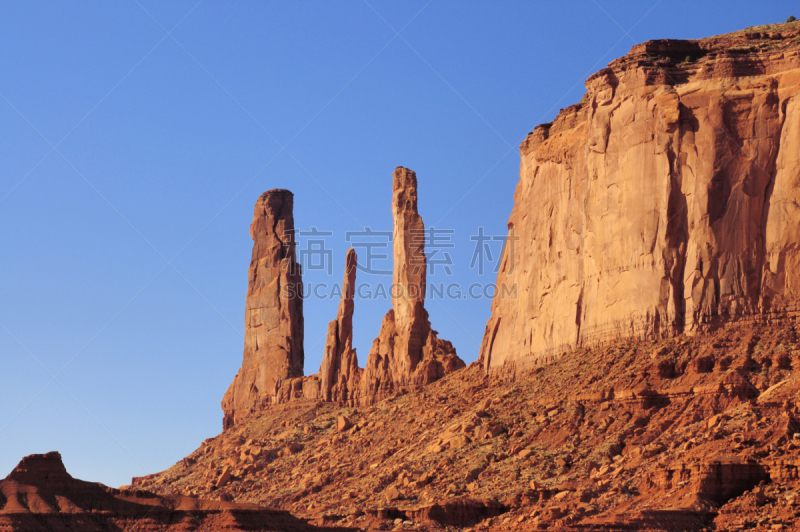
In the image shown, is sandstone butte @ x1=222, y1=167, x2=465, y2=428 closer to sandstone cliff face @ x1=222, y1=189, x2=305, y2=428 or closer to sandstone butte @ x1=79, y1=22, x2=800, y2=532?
sandstone cliff face @ x1=222, y1=189, x2=305, y2=428

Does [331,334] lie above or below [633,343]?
above

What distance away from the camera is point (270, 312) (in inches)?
5408

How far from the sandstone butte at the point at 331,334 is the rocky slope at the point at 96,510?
37.0m

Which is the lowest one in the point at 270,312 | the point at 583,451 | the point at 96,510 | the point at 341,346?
the point at 96,510

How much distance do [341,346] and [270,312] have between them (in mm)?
15011

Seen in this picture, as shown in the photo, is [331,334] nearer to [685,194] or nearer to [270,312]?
[270,312]

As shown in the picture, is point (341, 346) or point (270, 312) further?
point (270, 312)

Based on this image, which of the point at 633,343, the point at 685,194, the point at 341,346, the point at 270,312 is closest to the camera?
the point at 633,343

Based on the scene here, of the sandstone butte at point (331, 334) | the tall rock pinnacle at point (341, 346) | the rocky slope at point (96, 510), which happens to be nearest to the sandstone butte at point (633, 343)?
the sandstone butte at point (331, 334)

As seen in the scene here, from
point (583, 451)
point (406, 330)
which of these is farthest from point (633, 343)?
point (406, 330)

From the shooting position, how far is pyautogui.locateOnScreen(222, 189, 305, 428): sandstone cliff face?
439 feet

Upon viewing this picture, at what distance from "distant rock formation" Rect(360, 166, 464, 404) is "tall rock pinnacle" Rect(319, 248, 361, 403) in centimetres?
417

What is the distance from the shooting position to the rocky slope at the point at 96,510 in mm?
73812

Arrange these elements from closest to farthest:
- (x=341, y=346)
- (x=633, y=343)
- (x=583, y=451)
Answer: (x=583, y=451)
(x=633, y=343)
(x=341, y=346)
